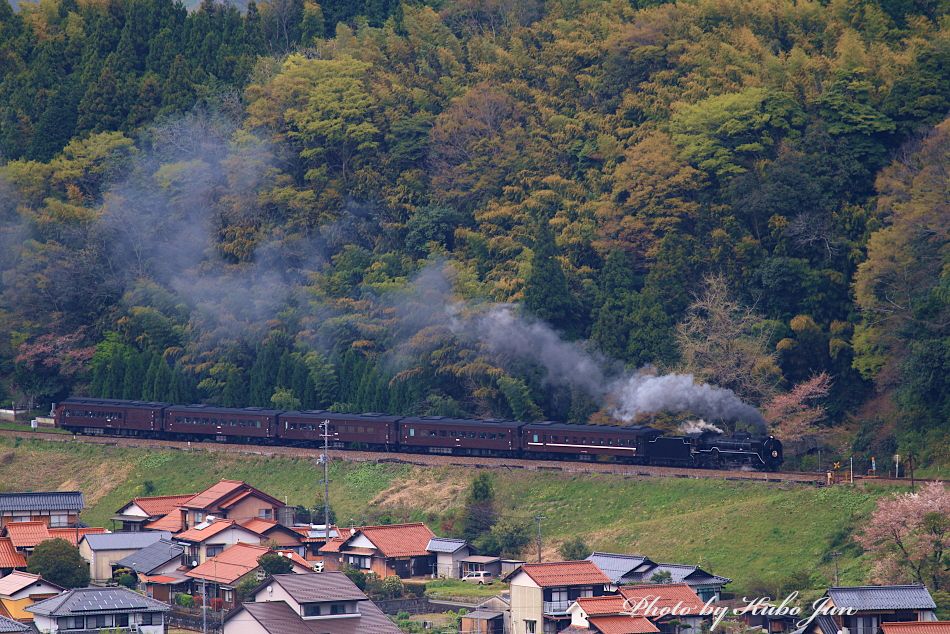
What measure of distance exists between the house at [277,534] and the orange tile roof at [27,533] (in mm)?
5467

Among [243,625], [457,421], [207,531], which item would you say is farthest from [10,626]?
[457,421]

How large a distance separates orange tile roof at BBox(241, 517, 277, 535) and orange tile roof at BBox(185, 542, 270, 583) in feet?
6.40

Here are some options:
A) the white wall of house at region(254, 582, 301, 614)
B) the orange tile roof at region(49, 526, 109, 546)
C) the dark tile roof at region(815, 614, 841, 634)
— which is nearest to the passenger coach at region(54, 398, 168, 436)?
the orange tile roof at region(49, 526, 109, 546)

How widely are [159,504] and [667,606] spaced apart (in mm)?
20190

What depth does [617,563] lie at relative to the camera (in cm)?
4259

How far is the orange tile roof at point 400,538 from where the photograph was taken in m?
47.3

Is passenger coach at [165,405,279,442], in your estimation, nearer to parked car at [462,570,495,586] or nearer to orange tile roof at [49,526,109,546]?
orange tile roof at [49,526,109,546]

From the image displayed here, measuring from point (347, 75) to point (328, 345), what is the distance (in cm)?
1520

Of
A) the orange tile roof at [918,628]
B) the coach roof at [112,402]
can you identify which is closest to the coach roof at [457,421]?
the coach roof at [112,402]

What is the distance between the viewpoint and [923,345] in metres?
50.8

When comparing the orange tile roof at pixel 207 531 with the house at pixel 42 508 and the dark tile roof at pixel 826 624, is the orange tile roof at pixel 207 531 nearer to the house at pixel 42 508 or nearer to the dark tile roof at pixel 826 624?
the house at pixel 42 508

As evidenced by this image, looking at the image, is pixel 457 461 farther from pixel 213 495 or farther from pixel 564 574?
pixel 564 574

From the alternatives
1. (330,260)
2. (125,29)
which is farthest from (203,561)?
(125,29)

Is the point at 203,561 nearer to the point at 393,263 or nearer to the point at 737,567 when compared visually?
the point at 737,567
